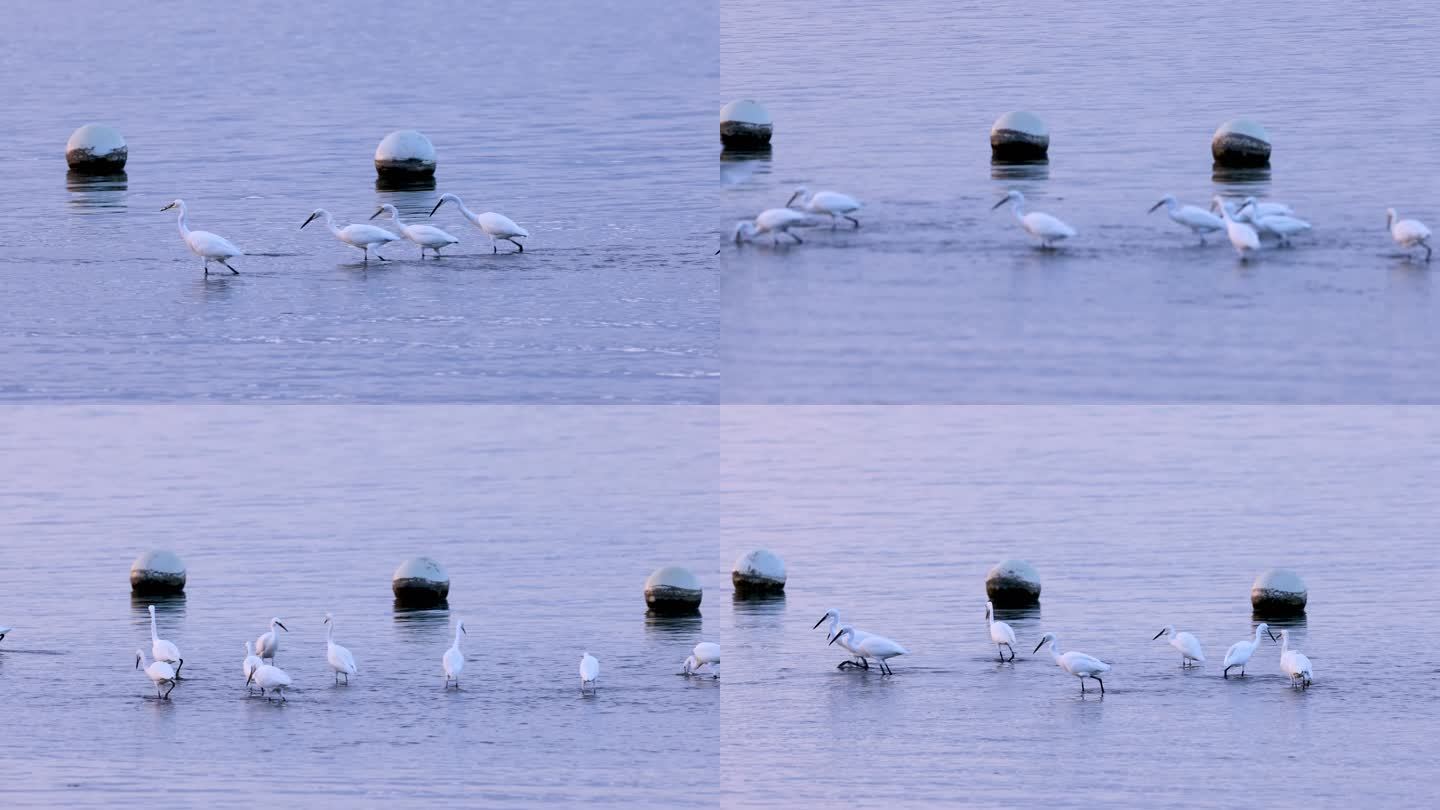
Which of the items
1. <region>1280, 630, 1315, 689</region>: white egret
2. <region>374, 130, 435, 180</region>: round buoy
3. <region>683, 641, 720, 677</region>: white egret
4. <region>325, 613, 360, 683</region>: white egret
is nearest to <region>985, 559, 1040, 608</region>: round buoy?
<region>1280, 630, 1315, 689</region>: white egret

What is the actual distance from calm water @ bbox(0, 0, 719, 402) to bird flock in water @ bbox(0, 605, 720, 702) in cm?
286

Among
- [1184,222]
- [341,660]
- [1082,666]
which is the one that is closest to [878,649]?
[1082,666]

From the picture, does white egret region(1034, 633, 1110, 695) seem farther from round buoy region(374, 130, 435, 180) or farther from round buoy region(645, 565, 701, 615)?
round buoy region(374, 130, 435, 180)

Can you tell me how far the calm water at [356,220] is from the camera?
1488cm

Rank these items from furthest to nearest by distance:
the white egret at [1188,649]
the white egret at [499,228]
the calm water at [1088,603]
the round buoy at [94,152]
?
the round buoy at [94,152]
the white egret at [1188,649]
the white egret at [499,228]
the calm water at [1088,603]

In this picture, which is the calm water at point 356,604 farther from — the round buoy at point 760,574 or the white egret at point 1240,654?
the white egret at point 1240,654

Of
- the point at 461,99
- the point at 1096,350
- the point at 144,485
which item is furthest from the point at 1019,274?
the point at 144,485

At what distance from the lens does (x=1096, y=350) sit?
48.5 feet

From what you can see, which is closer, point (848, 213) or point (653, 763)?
point (653, 763)

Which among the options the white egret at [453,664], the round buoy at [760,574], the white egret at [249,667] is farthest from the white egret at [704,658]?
the round buoy at [760,574]

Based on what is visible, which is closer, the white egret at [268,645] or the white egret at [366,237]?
the white egret at [366,237]

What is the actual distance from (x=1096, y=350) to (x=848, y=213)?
132 inches

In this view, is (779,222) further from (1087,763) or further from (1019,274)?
(1087,763)

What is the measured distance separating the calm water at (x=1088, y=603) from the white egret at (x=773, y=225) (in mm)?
3213
